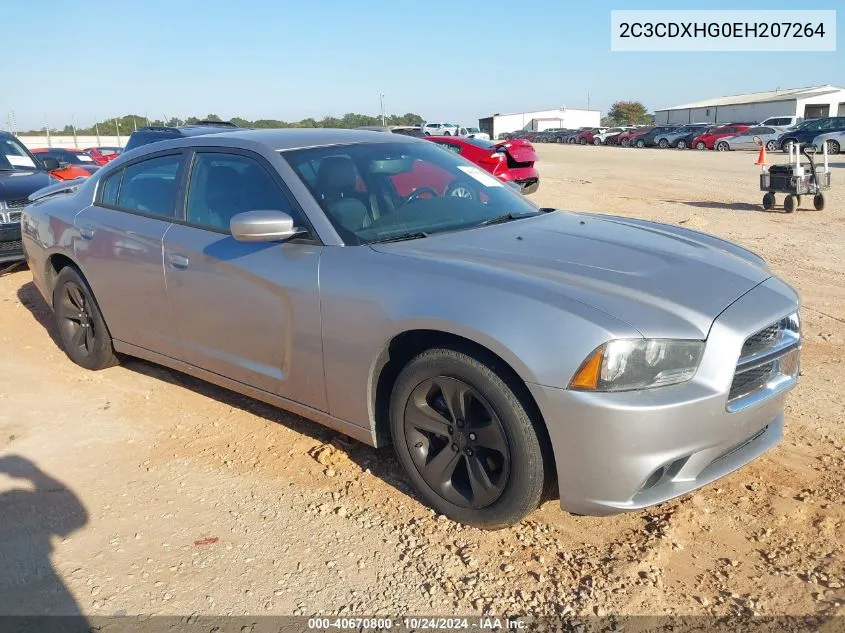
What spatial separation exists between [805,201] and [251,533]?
14.2m

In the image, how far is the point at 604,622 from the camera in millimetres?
2439

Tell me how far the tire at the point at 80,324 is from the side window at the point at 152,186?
73 centimetres

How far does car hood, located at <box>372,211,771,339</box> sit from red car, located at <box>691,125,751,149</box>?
4260cm

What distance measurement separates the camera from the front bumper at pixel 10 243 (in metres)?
7.75

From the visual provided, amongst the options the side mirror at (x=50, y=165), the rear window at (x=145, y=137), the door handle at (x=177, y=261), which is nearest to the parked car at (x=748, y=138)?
the rear window at (x=145, y=137)

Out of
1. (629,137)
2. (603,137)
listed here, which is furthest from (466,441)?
(603,137)

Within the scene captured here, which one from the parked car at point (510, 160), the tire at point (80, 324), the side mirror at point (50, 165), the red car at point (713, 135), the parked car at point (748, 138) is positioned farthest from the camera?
the red car at point (713, 135)

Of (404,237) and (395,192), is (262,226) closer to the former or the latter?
(404,237)

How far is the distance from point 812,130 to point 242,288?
36.9 m

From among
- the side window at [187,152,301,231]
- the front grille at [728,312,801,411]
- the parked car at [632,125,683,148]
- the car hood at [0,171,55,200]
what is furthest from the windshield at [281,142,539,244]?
the parked car at [632,125,683,148]

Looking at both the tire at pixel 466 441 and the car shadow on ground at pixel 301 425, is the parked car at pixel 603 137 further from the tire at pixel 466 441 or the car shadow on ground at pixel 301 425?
the tire at pixel 466 441

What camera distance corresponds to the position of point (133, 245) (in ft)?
13.9

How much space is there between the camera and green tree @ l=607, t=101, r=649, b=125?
103m

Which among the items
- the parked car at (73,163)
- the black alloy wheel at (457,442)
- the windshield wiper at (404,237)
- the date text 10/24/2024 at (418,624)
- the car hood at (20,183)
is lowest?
the date text 10/24/2024 at (418,624)
